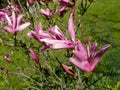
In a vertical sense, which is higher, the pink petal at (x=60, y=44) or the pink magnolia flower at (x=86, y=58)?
the pink petal at (x=60, y=44)

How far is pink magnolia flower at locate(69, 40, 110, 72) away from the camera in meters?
1.90

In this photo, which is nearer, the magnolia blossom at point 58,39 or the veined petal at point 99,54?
the veined petal at point 99,54

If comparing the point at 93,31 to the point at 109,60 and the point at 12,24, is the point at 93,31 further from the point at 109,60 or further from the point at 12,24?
the point at 12,24

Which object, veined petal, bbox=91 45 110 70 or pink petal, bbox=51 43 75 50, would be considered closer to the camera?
veined petal, bbox=91 45 110 70

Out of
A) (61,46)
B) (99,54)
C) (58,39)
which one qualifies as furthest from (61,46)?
(99,54)

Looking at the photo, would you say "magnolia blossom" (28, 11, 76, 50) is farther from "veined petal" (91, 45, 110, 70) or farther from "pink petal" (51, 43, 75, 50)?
"veined petal" (91, 45, 110, 70)

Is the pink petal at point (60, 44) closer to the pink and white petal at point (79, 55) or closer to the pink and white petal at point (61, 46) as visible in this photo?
the pink and white petal at point (61, 46)

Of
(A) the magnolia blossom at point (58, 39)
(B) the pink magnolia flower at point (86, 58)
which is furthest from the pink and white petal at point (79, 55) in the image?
(A) the magnolia blossom at point (58, 39)

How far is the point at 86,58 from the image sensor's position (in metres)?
1.92

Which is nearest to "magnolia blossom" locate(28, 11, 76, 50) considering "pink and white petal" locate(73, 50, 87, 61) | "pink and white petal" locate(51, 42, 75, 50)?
"pink and white petal" locate(51, 42, 75, 50)

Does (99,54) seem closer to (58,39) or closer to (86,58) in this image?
(86,58)

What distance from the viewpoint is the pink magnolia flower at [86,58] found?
1.90m

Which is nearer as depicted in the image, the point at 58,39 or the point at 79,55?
the point at 79,55

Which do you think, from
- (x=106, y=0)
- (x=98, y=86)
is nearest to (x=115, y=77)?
(x=98, y=86)
